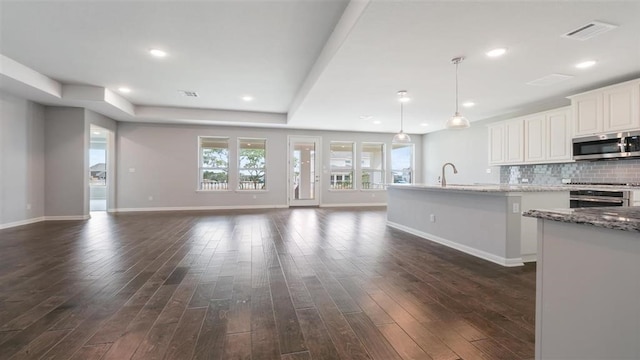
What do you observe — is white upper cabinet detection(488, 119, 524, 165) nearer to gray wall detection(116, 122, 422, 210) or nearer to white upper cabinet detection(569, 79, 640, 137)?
white upper cabinet detection(569, 79, 640, 137)

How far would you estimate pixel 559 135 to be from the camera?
545 cm

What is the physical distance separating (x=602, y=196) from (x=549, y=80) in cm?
201

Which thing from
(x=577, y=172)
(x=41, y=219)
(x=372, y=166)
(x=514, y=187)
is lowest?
(x=41, y=219)

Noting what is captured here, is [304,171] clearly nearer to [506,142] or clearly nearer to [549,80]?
[506,142]

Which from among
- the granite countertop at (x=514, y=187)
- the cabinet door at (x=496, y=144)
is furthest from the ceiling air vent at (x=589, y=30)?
the cabinet door at (x=496, y=144)

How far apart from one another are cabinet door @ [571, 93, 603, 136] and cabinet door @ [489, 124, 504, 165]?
170 centimetres

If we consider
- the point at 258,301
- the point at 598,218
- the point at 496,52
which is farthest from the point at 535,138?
the point at 258,301

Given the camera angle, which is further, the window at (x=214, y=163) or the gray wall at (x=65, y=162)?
the window at (x=214, y=163)

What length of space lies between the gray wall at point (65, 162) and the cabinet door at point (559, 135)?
9790 millimetres

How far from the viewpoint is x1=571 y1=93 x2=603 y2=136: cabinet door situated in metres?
4.69

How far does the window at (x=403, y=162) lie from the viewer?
408 inches

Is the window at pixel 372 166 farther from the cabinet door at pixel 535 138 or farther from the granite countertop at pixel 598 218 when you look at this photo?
the granite countertop at pixel 598 218

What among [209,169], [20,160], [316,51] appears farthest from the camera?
[209,169]

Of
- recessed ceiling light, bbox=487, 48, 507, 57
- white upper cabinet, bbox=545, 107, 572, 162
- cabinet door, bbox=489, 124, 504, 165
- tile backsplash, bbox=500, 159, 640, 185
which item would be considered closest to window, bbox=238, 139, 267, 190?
cabinet door, bbox=489, 124, 504, 165
